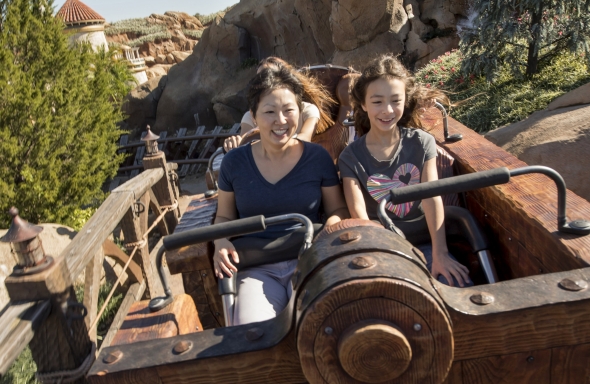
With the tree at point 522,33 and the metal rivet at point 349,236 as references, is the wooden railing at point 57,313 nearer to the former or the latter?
the metal rivet at point 349,236

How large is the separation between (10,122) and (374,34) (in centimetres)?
719

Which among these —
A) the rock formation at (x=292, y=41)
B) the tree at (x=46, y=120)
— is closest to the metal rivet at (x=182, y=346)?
the tree at (x=46, y=120)

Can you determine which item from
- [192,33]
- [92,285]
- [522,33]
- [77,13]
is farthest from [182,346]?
[192,33]

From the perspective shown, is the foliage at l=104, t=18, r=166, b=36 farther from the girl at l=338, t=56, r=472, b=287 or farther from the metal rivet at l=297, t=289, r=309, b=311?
the metal rivet at l=297, t=289, r=309, b=311

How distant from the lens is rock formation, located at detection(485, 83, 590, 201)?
3.72 metres

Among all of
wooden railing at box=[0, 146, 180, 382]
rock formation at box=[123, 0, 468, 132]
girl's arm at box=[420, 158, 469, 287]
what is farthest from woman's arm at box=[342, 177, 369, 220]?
rock formation at box=[123, 0, 468, 132]

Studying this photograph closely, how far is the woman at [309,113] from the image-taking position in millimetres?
2652

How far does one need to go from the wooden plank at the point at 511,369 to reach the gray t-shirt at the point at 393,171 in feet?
3.10

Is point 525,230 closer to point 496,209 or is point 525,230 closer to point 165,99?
point 496,209

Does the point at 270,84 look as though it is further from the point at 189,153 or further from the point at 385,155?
the point at 189,153

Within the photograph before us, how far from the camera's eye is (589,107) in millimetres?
4355

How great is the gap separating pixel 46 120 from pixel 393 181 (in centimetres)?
647

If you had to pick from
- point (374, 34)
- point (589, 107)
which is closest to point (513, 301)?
point (589, 107)

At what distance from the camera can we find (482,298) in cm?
101
